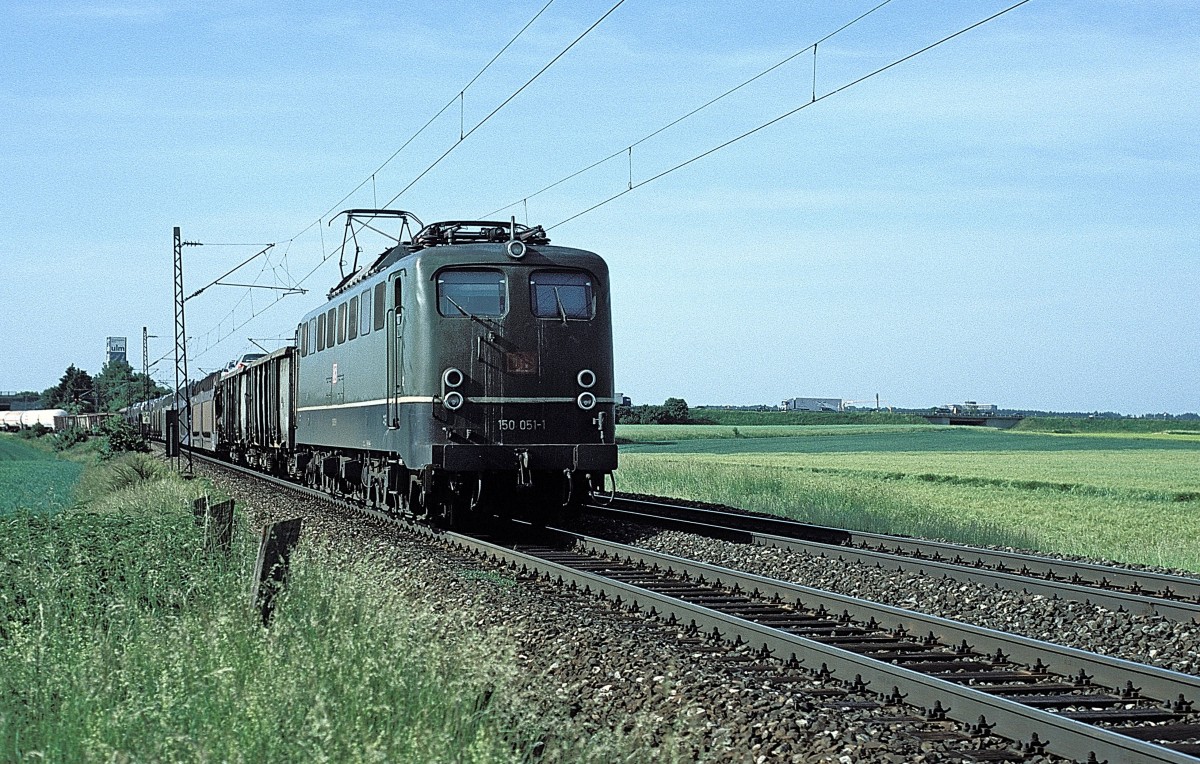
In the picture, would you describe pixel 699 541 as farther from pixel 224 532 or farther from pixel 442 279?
pixel 224 532

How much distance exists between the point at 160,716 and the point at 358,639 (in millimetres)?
2186

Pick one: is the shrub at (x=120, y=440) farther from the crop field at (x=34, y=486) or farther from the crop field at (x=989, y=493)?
the crop field at (x=989, y=493)

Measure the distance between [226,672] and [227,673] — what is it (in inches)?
3.0

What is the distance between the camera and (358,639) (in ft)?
22.8

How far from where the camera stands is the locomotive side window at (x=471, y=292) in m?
15.4

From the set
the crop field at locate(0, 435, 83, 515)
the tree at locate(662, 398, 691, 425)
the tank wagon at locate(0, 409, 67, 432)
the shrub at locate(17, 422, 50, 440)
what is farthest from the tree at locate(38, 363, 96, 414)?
the crop field at locate(0, 435, 83, 515)

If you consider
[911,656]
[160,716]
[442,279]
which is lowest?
[911,656]

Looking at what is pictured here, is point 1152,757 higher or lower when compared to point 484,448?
lower

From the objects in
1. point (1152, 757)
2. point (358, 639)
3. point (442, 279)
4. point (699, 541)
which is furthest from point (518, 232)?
point (1152, 757)

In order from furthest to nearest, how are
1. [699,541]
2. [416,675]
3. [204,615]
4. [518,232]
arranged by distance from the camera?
[518,232] → [699,541] → [204,615] → [416,675]

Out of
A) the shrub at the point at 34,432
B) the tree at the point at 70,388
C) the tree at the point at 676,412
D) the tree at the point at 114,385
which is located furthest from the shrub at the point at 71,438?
the tree at the point at 70,388

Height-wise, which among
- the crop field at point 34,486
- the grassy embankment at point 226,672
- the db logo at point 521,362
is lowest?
the crop field at point 34,486

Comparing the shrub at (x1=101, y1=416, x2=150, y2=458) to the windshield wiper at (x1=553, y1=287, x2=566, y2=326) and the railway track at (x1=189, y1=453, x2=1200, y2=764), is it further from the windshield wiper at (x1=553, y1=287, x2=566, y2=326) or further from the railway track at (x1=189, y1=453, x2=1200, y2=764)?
the railway track at (x1=189, y1=453, x2=1200, y2=764)

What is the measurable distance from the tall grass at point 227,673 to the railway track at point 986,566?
5416mm
